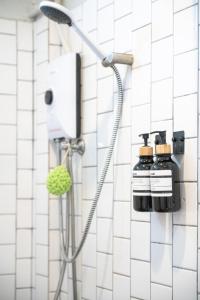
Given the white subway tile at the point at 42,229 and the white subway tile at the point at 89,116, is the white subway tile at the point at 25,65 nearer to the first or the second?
the white subway tile at the point at 89,116

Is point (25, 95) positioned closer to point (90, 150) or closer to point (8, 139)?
point (8, 139)

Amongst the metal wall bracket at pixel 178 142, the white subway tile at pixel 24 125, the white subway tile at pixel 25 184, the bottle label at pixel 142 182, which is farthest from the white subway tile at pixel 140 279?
the white subway tile at pixel 24 125

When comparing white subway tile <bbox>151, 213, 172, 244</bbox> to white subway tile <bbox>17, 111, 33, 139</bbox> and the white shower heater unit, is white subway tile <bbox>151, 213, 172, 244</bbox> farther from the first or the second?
white subway tile <bbox>17, 111, 33, 139</bbox>

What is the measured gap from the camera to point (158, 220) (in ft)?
4.93

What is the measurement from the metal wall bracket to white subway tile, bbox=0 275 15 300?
3.41ft

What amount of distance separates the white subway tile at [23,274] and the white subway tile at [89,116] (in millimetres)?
637

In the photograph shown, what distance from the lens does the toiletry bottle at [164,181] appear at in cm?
136

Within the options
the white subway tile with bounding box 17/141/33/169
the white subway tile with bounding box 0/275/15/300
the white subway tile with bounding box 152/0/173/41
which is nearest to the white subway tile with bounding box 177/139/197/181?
the white subway tile with bounding box 152/0/173/41

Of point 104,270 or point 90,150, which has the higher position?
point 90,150

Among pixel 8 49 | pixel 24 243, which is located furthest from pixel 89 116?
pixel 24 243

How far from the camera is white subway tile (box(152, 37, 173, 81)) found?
1475 millimetres

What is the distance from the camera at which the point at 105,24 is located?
1796 millimetres

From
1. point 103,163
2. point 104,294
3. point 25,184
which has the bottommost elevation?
point 104,294

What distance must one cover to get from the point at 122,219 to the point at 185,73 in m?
0.52
